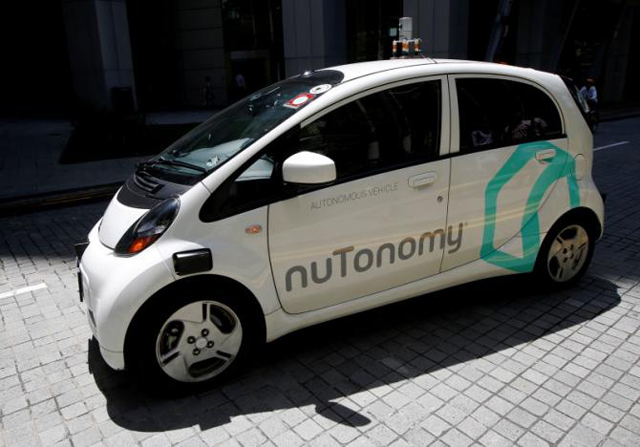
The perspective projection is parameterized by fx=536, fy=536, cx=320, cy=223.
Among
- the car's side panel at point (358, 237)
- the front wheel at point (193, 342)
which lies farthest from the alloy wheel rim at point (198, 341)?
the car's side panel at point (358, 237)

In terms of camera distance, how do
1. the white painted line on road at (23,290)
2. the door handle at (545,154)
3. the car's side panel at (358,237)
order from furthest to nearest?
the white painted line on road at (23,290), the door handle at (545,154), the car's side panel at (358,237)

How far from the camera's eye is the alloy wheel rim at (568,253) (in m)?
4.37

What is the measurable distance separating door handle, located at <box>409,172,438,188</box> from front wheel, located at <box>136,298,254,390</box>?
1367 millimetres

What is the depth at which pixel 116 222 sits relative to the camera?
328cm

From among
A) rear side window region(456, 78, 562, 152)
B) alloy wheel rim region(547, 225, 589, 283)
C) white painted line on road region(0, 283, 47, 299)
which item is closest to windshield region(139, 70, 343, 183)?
rear side window region(456, 78, 562, 152)

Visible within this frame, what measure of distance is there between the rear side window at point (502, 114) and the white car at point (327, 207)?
0.01 meters

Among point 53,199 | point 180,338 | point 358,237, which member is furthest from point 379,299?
point 53,199

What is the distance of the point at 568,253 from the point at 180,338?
10.5ft

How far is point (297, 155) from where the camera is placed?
10.1 feet

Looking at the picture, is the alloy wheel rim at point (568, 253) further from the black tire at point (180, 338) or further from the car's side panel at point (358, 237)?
the black tire at point (180, 338)

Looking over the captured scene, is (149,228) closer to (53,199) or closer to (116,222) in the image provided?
(116,222)

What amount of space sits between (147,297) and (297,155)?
45.0 inches

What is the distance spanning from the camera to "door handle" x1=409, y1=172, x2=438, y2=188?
3.52 metres

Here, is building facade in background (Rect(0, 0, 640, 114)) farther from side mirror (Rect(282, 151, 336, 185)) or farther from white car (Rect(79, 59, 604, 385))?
side mirror (Rect(282, 151, 336, 185))
